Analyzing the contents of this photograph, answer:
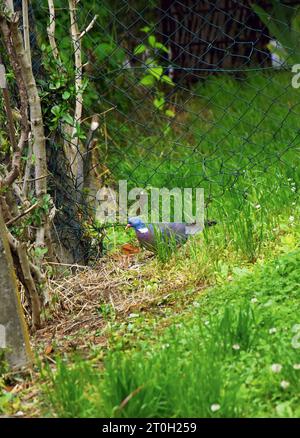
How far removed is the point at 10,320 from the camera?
3.46 meters

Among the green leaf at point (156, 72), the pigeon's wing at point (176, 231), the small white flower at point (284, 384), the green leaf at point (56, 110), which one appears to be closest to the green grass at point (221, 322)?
the small white flower at point (284, 384)

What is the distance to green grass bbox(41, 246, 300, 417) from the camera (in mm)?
2863

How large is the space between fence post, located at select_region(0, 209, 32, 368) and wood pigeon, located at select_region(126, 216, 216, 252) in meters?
1.30

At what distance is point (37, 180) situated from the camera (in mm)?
4141

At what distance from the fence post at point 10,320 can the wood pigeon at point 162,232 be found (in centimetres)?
130

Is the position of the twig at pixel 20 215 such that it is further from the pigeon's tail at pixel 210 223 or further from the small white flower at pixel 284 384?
the small white flower at pixel 284 384

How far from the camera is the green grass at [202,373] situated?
2.86 meters

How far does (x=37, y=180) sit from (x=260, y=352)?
1445 millimetres

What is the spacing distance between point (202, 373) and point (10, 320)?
0.89 m

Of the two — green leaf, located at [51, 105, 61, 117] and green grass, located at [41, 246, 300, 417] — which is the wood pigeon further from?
green grass, located at [41, 246, 300, 417]

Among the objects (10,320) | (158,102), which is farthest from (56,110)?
(158,102)

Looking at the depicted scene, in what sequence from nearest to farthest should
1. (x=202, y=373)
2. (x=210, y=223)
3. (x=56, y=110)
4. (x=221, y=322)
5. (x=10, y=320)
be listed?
1. (x=202, y=373)
2. (x=221, y=322)
3. (x=10, y=320)
4. (x=56, y=110)
5. (x=210, y=223)

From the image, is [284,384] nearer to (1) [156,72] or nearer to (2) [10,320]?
(2) [10,320]

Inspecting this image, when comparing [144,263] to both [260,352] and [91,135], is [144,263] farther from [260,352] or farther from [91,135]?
[260,352]
